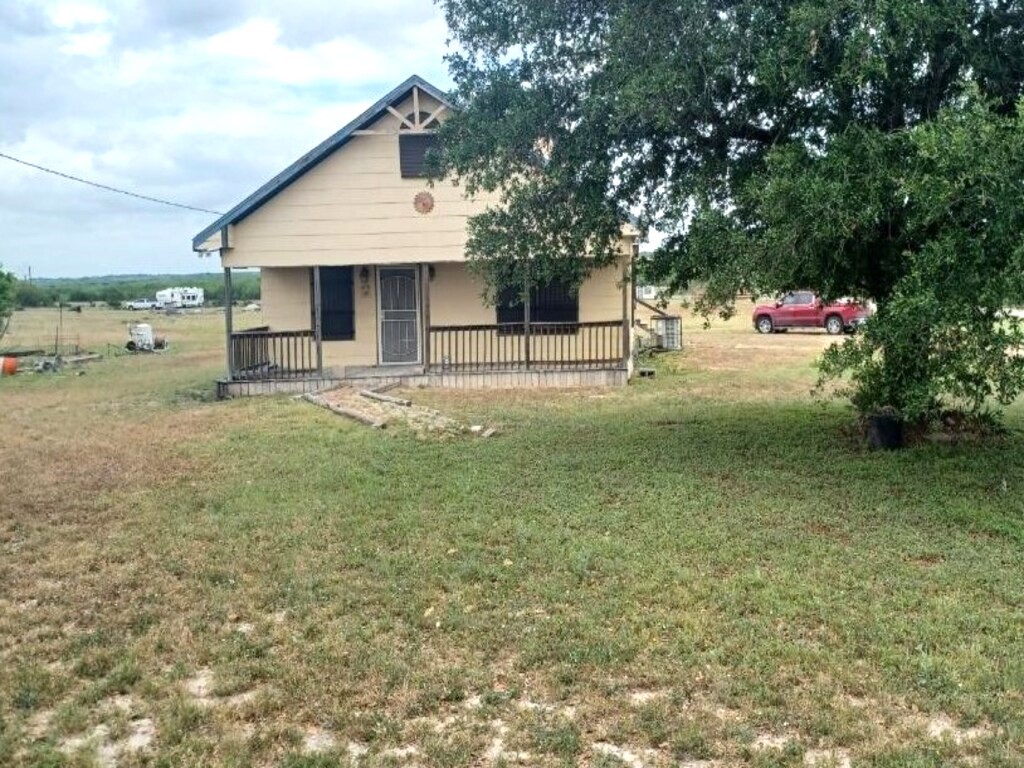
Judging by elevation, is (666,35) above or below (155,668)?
above

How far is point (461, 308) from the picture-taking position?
17.6 meters

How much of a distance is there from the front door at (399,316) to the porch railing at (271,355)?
1468 mm

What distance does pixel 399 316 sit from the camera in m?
17.7

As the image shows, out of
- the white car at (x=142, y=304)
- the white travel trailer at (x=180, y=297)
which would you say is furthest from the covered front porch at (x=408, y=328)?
the white travel trailer at (x=180, y=297)

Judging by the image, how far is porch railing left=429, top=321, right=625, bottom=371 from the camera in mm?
17094

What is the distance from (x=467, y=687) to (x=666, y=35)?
5707mm

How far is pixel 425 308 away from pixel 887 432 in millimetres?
9069

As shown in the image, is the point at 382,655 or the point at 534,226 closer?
the point at 382,655

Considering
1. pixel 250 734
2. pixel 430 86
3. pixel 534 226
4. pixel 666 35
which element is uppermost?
pixel 430 86

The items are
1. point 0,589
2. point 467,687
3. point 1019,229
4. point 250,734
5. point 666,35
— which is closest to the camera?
point 250,734

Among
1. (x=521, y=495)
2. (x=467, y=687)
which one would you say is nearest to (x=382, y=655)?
(x=467, y=687)

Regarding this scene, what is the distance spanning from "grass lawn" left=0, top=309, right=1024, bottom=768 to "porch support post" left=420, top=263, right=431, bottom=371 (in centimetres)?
608

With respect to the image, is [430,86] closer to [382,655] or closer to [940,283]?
[940,283]

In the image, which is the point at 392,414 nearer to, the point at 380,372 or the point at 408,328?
the point at 380,372
